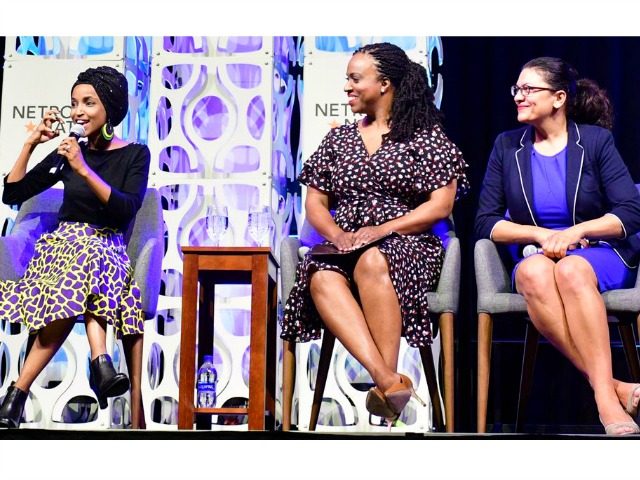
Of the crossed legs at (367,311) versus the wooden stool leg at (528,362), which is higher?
the crossed legs at (367,311)

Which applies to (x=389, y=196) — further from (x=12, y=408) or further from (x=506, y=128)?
(x=12, y=408)

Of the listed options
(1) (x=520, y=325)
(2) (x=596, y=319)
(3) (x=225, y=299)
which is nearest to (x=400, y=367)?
(1) (x=520, y=325)

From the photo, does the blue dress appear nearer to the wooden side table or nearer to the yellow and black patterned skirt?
the wooden side table

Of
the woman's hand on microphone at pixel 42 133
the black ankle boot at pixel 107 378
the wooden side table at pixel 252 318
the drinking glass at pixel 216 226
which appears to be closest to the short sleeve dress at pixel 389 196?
the wooden side table at pixel 252 318

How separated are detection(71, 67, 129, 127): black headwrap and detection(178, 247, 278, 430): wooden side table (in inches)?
24.5

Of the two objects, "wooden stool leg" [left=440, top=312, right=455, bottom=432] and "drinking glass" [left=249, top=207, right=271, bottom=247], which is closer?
"wooden stool leg" [left=440, top=312, right=455, bottom=432]

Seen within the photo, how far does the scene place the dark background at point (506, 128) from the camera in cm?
438

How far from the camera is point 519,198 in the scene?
11.8 feet

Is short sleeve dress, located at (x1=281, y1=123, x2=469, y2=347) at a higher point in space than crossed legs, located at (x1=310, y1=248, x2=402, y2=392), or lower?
higher

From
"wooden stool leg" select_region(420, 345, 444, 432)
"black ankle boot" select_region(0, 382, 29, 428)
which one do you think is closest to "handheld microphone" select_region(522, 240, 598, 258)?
"wooden stool leg" select_region(420, 345, 444, 432)

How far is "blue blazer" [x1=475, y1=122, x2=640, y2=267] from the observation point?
3.48 meters

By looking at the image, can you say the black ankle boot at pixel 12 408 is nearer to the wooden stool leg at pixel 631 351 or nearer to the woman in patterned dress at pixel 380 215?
the woman in patterned dress at pixel 380 215

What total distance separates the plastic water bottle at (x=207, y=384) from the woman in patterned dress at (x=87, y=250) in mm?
313

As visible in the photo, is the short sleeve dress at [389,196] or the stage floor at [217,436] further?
the short sleeve dress at [389,196]
